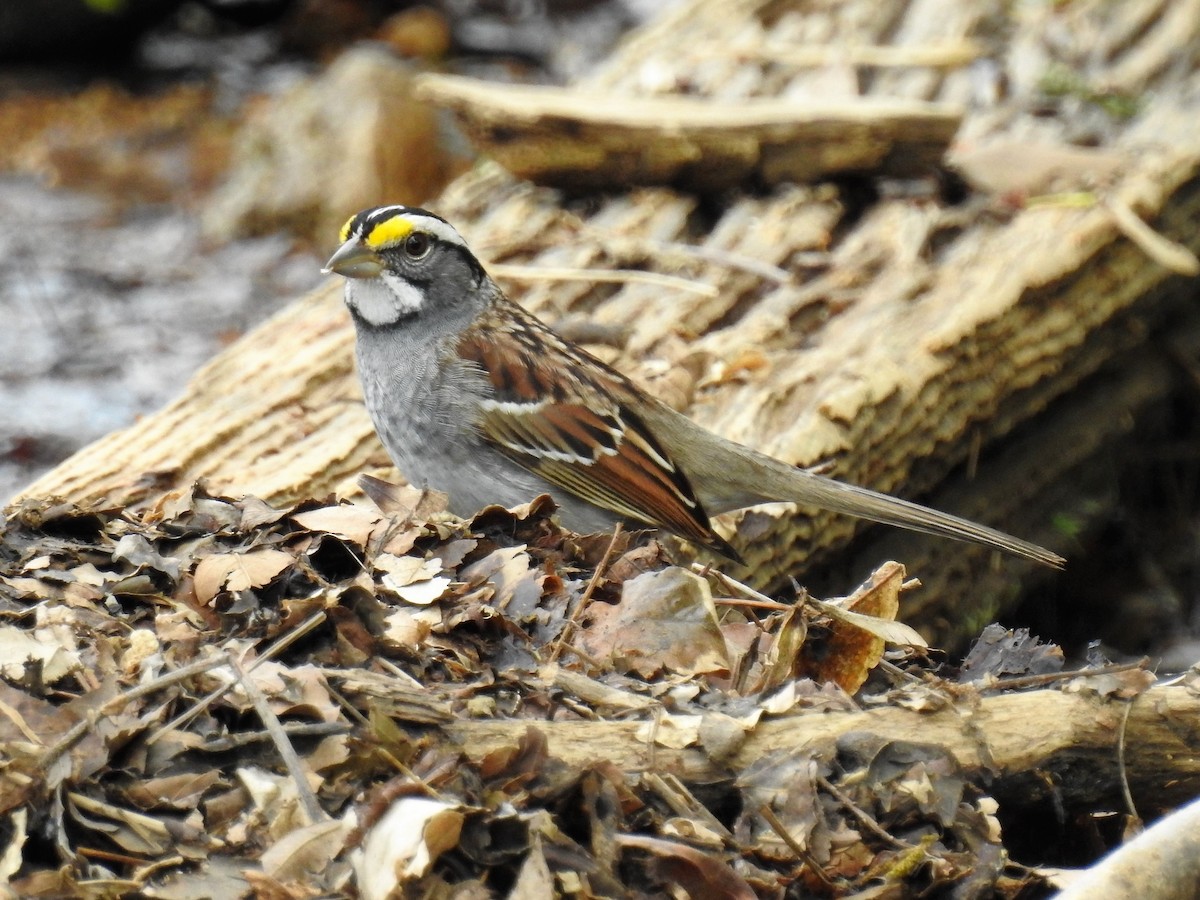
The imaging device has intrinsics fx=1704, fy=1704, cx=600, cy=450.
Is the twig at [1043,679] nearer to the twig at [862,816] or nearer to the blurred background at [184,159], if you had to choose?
the twig at [862,816]

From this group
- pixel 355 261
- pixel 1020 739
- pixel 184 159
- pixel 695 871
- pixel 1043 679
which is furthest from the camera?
pixel 184 159

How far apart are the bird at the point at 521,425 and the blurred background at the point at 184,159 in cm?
277

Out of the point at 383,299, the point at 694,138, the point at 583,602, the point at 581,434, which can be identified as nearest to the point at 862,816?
the point at 583,602

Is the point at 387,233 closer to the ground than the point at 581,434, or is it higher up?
higher up

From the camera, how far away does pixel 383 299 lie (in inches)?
208

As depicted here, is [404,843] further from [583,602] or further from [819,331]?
[819,331]

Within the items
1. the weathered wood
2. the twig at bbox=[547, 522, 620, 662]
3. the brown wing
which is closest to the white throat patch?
the brown wing

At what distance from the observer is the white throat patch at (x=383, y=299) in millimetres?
5273

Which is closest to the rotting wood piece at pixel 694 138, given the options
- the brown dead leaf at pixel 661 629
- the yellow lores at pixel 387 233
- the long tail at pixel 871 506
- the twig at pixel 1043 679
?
the yellow lores at pixel 387 233

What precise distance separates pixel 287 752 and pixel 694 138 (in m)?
4.26

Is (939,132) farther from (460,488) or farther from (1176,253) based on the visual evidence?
(460,488)

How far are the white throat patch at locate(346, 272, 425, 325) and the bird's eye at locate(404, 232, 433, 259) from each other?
93 millimetres

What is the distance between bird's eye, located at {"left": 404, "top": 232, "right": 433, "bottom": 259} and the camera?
5301mm

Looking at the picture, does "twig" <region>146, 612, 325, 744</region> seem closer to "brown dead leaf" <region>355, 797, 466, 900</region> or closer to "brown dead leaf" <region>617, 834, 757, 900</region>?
"brown dead leaf" <region>355, 797, 466, 900</region>
